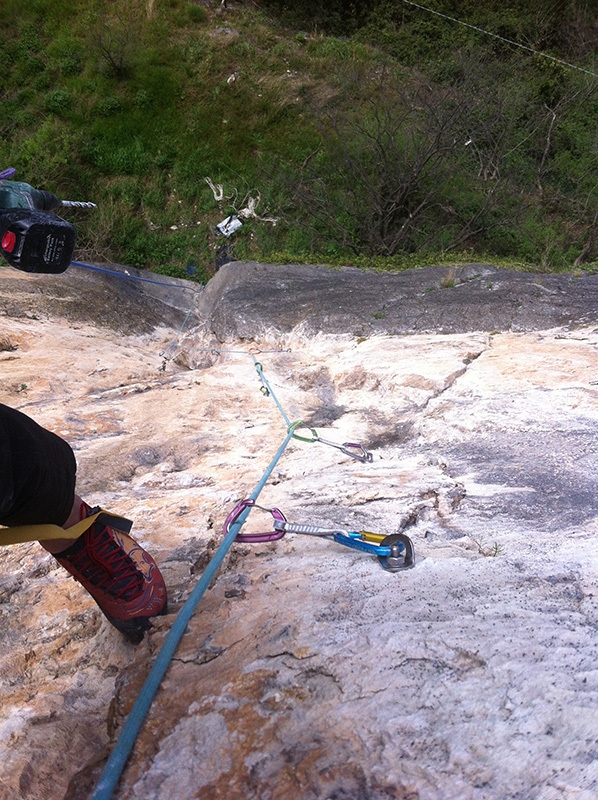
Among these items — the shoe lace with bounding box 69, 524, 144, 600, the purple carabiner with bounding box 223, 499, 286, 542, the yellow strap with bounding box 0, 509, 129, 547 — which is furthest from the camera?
the purple carabiner with bounding box 223, 499, 286, 542

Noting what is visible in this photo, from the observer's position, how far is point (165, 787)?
95 cm

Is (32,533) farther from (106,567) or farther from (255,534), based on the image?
(255,534)

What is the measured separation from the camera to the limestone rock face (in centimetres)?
95

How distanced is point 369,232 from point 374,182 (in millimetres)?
918

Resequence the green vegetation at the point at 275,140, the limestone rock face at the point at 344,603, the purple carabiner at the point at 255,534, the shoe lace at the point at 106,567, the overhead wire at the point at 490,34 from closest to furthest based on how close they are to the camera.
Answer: the limestone rock face at the point at 344,603 < the shoe lace at the point at 106,567 < the purple carabiner at the point at 255,534 < the green vegetation at the point at 275,140 < the overhead wire at the point at 490,34

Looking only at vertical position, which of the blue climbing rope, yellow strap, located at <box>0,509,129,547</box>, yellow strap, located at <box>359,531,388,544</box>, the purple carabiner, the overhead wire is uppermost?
the overhead wire

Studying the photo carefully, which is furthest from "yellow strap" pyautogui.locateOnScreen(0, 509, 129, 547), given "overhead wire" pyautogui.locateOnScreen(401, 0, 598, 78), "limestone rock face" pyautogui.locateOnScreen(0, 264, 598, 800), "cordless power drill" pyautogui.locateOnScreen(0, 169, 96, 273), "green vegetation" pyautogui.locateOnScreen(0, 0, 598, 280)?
"overhead wire" pyautogui.locateOnScreen(401, 0, 598, 78)

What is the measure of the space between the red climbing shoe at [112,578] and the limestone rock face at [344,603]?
0.05 meters

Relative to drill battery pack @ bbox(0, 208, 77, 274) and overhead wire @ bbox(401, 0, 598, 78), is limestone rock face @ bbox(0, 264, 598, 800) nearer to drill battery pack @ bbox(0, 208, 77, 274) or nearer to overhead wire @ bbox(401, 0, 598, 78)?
drill battery pack @ bbox(0, 208, 77, 274)

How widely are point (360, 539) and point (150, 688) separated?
664 mm

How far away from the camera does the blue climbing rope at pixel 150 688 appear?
37.9 inches

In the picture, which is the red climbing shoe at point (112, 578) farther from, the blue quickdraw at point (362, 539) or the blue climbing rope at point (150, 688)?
the blue quickdraw at point (362, 539)

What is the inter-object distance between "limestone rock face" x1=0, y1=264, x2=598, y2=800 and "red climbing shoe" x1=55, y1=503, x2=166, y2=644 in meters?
0.05

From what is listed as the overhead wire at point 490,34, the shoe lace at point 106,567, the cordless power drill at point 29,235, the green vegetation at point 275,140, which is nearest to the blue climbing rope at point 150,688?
the shoe lace at point 106,567
